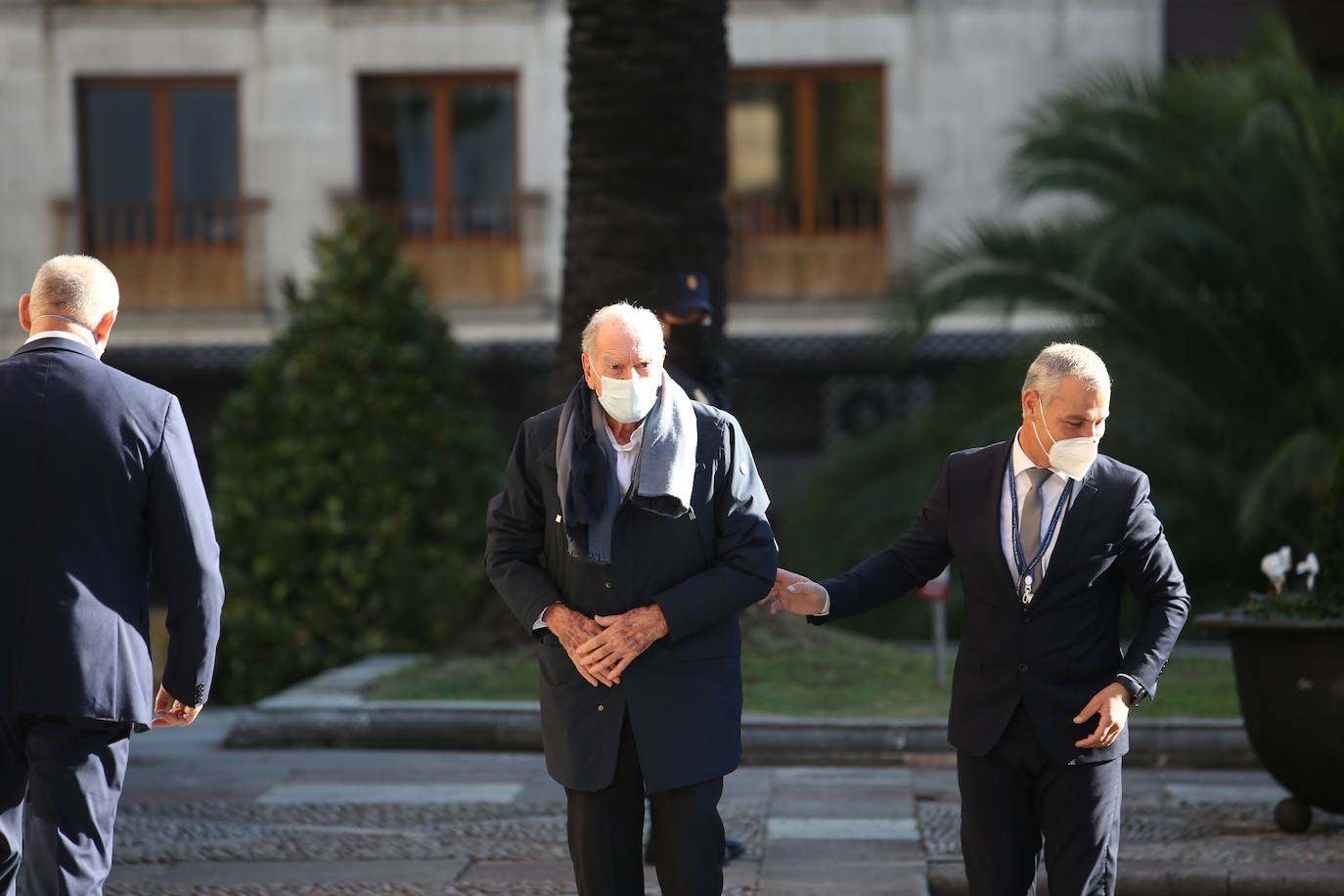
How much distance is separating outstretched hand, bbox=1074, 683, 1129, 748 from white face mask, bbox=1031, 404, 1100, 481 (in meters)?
0.52

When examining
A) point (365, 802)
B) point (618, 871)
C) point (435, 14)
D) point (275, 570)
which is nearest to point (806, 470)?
→ point (435, 14)

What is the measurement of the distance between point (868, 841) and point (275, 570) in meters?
6.77

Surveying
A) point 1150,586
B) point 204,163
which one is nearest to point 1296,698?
point 1150,586

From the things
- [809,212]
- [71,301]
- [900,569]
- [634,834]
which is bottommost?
[634,834]

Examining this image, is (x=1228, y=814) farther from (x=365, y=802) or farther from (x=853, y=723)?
(x=365, y=802)

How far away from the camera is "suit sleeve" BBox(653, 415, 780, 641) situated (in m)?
4.70

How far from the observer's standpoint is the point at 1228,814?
7.74 metres

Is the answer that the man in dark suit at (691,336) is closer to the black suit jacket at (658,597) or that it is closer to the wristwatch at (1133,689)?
the black suit jacket at (658,597)

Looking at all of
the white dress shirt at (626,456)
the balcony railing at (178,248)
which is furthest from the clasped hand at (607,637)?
the balcony railing at (178,248)

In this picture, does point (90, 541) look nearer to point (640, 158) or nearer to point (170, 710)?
point (170, 710)

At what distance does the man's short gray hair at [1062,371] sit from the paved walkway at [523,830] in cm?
233

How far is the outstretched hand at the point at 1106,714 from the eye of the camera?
4.61m

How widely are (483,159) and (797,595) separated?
16.5 m

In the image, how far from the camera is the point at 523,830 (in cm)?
756
